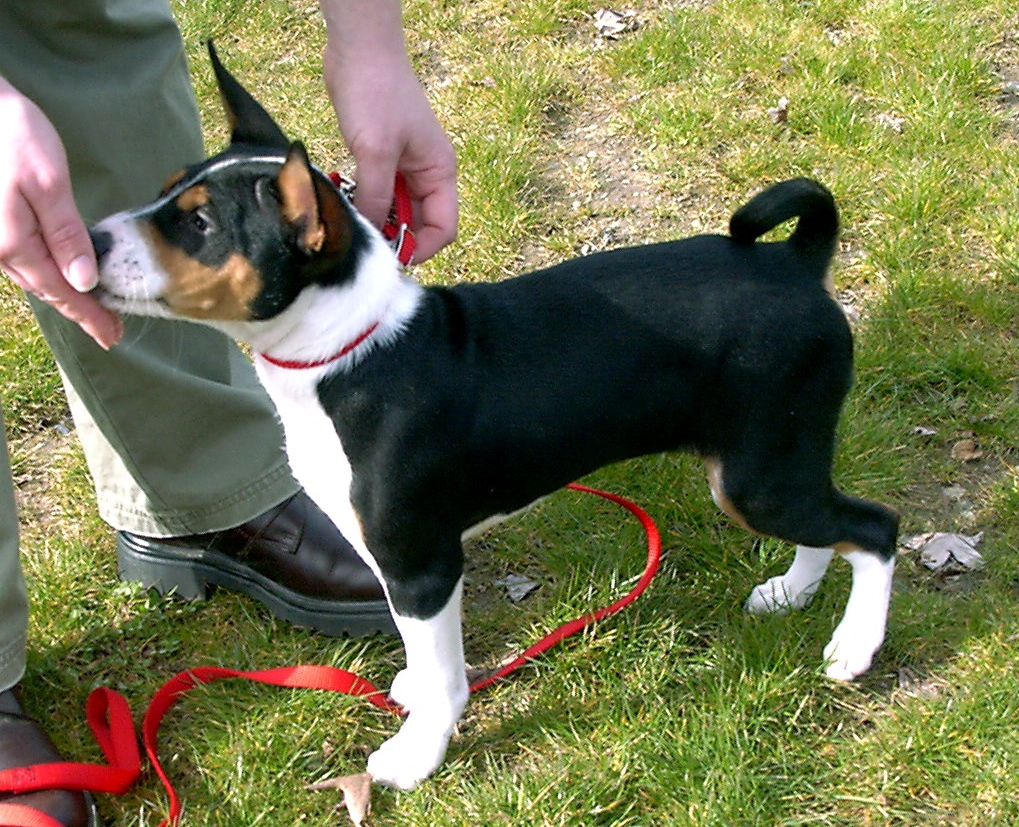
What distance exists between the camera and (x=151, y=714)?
2.78 metres

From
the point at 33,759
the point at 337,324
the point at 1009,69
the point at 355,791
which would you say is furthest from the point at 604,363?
the point at 1009,69

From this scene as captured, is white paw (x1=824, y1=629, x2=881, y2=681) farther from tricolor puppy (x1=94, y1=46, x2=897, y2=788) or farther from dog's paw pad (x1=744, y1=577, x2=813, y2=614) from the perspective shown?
tricolor puppy (x1=94, y1=46, x2=897, y2=788)

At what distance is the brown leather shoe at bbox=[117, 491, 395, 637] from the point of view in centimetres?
303

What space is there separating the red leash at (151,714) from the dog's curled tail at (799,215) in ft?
3.23

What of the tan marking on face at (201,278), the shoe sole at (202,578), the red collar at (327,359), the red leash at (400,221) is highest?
the tan marking on face at (201,278)

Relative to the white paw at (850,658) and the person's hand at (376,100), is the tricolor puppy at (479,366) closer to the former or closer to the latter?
the person's hand at (376,100)

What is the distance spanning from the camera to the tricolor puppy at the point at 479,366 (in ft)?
7.06

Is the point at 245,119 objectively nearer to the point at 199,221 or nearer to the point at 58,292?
the point at 199,221

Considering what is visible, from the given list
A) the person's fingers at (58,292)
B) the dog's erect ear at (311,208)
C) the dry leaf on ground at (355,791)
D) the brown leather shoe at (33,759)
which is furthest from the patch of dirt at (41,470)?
the dog's erect ear at (311,208)

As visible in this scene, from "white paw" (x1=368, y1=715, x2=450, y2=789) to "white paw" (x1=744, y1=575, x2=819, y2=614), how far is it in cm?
89

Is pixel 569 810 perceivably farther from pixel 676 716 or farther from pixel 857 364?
pixel 857 364

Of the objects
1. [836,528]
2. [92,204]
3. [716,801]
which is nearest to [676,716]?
[716,801]

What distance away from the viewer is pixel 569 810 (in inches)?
99.0

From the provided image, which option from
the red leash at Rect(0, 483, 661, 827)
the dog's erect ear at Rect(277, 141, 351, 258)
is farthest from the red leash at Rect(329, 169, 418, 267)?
the red leash at Rect(0, 483, 661, 827)
